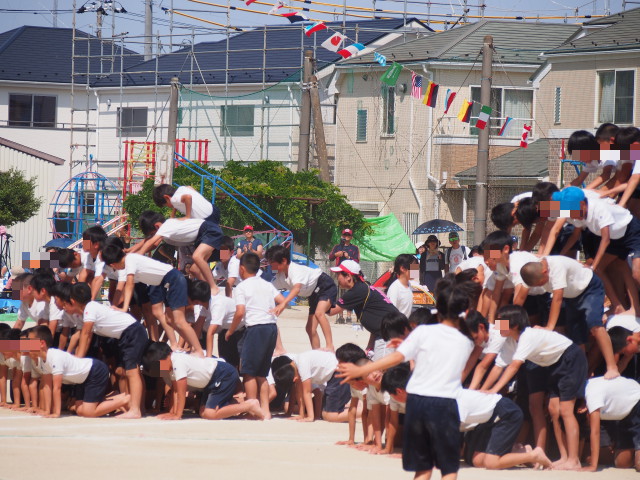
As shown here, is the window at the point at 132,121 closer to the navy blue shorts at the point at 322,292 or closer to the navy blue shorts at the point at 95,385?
the navy blue shorts at the point at 322,292

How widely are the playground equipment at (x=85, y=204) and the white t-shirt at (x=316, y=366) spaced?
21153 millimetres

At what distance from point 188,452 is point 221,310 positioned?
122 inches

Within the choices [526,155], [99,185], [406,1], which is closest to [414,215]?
[526,155]

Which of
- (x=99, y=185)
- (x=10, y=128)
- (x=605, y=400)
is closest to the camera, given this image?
(x=605, y=400)

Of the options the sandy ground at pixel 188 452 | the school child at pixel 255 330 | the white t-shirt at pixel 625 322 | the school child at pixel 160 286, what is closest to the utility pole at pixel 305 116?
the school child at pixel 160 286

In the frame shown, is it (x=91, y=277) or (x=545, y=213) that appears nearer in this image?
(x=545, y=213)

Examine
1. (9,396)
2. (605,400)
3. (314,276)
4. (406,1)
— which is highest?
(406,1)

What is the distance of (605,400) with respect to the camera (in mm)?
8539

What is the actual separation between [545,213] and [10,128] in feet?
115

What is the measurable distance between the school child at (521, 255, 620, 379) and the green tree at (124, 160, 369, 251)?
48.9 feet

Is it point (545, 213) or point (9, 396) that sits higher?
point (545, 213)

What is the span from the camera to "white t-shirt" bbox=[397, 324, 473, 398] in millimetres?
6328

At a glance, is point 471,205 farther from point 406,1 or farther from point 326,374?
point 326,374

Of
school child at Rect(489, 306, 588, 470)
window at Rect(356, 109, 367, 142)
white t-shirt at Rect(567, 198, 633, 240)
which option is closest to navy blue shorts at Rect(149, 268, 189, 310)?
school child at Rect(489, 306, 588, 470)
